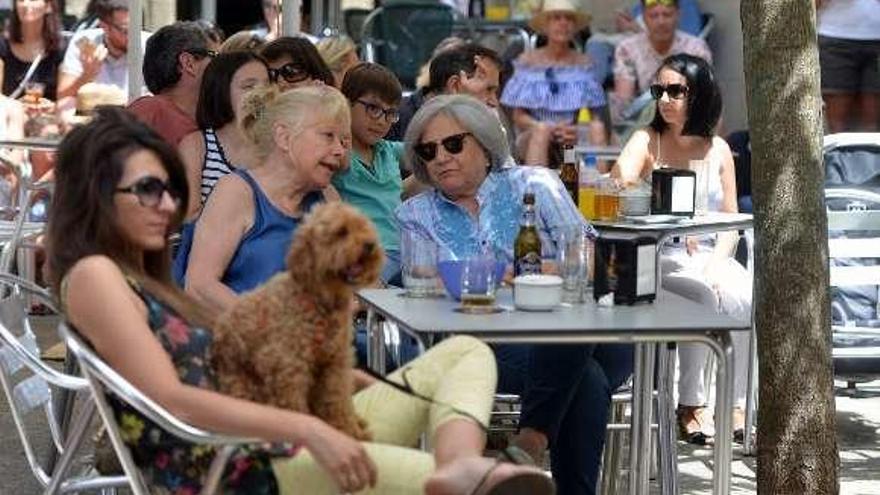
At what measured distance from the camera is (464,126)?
19.6 ft

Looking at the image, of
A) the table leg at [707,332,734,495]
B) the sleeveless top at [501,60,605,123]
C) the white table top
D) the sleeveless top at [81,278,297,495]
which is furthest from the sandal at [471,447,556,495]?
the sleeveless top at [501,60,605,123]

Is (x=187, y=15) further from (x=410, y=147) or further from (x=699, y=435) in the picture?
(x=410, y=147)

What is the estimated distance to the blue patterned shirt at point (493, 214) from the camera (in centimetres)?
604

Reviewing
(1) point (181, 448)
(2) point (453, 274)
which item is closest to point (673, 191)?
(2) point (453, 274)

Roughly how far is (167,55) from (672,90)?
2.07 meters

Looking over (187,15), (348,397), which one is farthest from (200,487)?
(187,15)

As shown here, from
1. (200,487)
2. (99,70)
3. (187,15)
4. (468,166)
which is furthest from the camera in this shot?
(187,15)

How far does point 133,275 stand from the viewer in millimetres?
4363

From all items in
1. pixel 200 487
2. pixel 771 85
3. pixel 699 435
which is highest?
pixel 771 85

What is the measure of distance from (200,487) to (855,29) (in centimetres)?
784

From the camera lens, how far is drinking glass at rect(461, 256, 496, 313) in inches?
202

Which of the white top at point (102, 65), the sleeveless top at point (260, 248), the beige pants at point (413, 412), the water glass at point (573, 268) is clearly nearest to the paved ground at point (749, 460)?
the sleeveless top at point (260, 248)

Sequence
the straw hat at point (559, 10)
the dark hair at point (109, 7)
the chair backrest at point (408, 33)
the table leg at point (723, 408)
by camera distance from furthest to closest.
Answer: the chair backrest at point (408, 33)
the straw hat at point (559, 10)
the dark hair at point (109, 7)
the table leg at point (723, 408)

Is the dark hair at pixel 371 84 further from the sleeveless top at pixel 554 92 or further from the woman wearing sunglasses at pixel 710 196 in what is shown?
the sleeveless top at pixel 554 92
